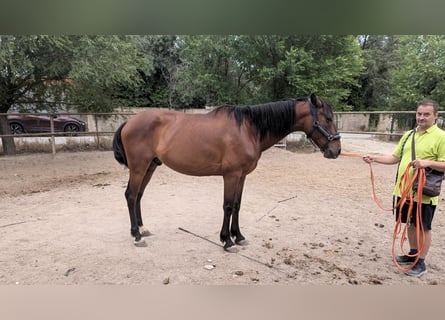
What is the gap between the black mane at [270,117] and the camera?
9.36 feet

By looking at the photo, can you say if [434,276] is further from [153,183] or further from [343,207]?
[153,183]

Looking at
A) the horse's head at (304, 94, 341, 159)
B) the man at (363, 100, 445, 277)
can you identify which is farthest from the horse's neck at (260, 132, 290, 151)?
the man at (363, 100, 445, 277)

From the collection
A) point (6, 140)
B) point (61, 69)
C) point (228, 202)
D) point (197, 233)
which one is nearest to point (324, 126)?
point (228, 202)

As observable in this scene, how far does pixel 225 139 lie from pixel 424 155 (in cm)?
172

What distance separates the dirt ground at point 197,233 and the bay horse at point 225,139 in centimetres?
37

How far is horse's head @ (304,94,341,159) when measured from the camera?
2.74 metres

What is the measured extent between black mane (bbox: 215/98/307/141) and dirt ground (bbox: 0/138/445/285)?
50.4 inches

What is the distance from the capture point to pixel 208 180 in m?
6.23

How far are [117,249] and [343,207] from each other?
11.2ft

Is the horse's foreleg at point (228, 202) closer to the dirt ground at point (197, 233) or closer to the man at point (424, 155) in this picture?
the dirt ground at point (197, 233)

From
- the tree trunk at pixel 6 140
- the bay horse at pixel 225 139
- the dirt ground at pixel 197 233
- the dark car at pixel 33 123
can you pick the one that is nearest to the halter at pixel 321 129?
the bay horse at pixel 225 139

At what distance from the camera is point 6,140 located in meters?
8.38

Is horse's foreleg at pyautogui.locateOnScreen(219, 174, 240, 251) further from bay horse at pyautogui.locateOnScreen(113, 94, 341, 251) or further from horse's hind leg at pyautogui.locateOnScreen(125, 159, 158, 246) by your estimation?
horse's hind leg at pyautogui.locateOnScreen(125, 159, 158, 246)

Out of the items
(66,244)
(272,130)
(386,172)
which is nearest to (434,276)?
(272,130)
